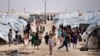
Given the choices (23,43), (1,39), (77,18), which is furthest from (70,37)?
(77,18)

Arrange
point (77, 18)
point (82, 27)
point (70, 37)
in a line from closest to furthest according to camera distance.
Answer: point (70, 37), point (82, 27), point (77, 18)

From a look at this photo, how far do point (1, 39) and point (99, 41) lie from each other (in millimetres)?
8240

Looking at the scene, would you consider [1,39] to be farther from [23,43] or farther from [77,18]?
[77,18]

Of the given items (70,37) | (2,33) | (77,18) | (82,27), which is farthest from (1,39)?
(77,18)

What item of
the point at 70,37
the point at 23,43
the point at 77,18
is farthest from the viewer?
the point at 77,18

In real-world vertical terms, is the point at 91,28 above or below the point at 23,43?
above

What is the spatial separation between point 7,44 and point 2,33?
105 cm

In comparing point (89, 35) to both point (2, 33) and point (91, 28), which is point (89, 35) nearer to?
point (91, 28)

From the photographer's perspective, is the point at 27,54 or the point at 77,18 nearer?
the point at 27,54

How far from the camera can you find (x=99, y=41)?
69.3 feet

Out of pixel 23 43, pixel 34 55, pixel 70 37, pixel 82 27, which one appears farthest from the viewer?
pixel 82 27

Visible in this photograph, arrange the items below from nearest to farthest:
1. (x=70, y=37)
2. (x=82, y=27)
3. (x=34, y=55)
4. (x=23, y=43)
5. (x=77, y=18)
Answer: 1. (x=34, y=55)
2. (x=70, y=37)
3. (x=23, y=43)
4. (x=82, y=27)
5. (x=77, y=18)

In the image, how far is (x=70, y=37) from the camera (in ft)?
67.7

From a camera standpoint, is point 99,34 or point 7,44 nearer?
point 99,34
